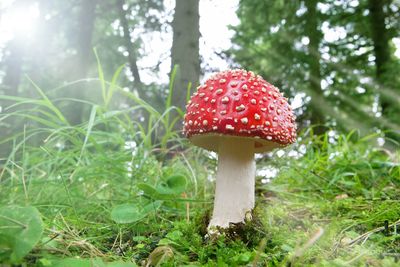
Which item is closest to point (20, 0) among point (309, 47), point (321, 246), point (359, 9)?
point (309, 47)

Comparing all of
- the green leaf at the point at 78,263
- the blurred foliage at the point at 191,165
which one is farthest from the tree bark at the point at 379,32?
the green leaf at the point at 78,263

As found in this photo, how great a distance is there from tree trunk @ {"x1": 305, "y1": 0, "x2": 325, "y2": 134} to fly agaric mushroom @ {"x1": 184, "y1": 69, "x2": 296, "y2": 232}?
4778 mm

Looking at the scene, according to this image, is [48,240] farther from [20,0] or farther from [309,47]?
[20,0]

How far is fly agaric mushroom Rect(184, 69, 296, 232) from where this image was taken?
69.2 inches

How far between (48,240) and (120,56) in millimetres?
8095

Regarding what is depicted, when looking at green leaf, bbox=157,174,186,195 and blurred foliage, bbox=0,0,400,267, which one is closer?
blurred foliage, bbox=0,0,400,267

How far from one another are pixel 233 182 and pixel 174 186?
342mm

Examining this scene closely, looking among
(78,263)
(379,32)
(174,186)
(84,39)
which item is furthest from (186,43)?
(379,32)

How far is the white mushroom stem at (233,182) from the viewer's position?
2.00m

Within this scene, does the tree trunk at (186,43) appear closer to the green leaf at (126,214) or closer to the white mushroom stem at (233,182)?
the white mushroom stem at (233,182)

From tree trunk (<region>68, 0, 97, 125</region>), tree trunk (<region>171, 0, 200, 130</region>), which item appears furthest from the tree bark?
tree trunk (<region>68, 0, 97, 125</region>)

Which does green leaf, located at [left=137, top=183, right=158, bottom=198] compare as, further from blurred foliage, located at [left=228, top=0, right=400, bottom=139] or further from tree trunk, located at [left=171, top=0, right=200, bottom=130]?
blurred foliage, located at [left=228, top=0, right=400, bottom=139]

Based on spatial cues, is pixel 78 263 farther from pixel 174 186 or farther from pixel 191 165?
pixel 191 165

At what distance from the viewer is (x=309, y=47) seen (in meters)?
6.78
